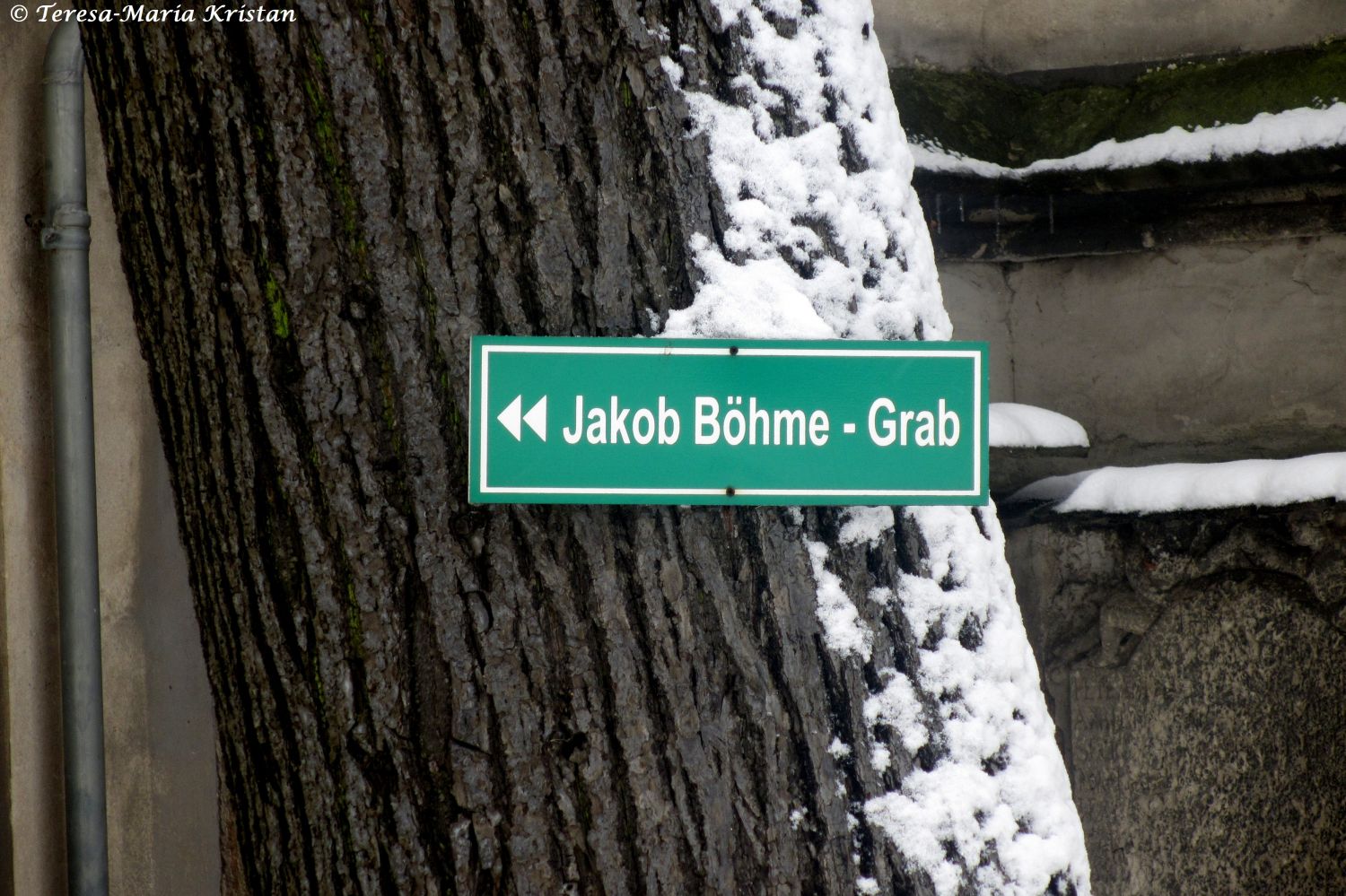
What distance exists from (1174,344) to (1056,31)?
90cm

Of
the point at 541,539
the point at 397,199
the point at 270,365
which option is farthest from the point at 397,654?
the point at 397,199

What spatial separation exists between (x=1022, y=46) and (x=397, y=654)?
267 cm

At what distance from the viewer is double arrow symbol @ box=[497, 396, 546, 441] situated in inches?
37.2

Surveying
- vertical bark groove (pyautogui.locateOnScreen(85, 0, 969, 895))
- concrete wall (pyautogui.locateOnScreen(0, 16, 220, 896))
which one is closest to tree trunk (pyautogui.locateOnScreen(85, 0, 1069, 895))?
vertical bark groove (pyautogui.locateOnScreen(85, 0, 969, 895))

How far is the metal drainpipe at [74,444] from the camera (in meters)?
2.63

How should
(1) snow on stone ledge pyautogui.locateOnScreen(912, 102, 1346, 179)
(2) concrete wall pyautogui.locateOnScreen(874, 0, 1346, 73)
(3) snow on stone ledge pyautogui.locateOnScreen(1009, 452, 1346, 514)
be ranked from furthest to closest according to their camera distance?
(2) concrete wall pyautogui.locateOnScreen(874, 0, 1346, 73) < (1) snow on stone ledge pyautogui.locateOnScreen(912, 102, 1346, 179) < (3) snow on stone ledge pyautogui.locateOnScreen(1009, 452, 1346, 514)

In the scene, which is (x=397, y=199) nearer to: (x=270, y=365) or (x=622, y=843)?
(x=270, y=365)

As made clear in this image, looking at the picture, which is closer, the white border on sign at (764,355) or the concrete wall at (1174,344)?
the white border on sign at (764,355)

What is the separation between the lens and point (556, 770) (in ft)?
3.05

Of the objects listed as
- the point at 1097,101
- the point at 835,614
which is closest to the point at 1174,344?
the point at 1097,101

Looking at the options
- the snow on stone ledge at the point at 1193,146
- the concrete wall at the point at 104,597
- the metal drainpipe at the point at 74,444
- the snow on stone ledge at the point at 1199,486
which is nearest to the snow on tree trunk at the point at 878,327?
the snow on stone ledge at the point at 1199,486

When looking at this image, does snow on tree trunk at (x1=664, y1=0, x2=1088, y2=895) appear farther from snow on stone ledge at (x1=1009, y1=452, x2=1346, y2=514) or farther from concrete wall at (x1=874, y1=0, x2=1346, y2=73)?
concrete wall at (x1=874, y1=0, x2=1346, y2=73)

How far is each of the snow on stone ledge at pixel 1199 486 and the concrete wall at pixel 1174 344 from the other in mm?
177

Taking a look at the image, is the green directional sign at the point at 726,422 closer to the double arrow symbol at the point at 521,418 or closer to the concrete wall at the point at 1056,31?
the double arrow symbol at the point at 521,418
